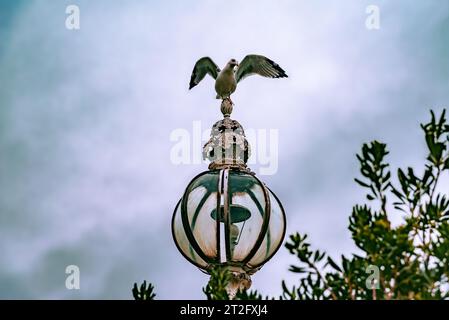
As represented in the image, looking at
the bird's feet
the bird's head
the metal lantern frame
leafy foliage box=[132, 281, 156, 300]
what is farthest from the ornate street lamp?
leafy foliage box=[132, 281, 156, 300]

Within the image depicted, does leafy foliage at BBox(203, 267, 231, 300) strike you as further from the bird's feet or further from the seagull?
the bird's feet

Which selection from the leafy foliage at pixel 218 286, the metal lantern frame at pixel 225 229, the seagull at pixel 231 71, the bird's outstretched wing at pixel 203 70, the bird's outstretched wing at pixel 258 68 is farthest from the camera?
the bird's outstretched wing at pixel 203 70

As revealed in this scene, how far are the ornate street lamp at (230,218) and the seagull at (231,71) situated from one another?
78cm

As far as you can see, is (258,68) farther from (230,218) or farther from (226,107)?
(230,218)

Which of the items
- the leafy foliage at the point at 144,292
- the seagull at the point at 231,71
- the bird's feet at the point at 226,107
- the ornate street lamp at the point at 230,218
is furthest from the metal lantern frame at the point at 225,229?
the leafy foliage at the point at 144,292

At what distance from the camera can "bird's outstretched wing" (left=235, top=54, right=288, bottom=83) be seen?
1267 cm

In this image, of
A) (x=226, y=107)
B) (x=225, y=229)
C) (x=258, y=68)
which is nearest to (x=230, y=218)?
(x=225, y=229)

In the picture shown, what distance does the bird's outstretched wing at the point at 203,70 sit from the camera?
43.2ft

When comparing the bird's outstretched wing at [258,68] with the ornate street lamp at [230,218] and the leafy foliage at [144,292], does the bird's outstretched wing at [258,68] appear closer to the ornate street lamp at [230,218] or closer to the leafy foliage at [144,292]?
the ornate street lamp at [230,218]

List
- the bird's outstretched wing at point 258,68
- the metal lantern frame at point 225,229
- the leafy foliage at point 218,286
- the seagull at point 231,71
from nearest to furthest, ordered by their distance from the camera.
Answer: the leafy foliage at point 218,286
the metal lantern frame at point 225,229
the seagull at point 231,71
the bird's outstretched wing at point 258,68

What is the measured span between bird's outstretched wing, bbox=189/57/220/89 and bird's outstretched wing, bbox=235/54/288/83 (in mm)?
535

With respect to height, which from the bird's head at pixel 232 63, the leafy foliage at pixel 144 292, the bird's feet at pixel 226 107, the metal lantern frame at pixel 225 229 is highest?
the bird's head at pixel 232 63
